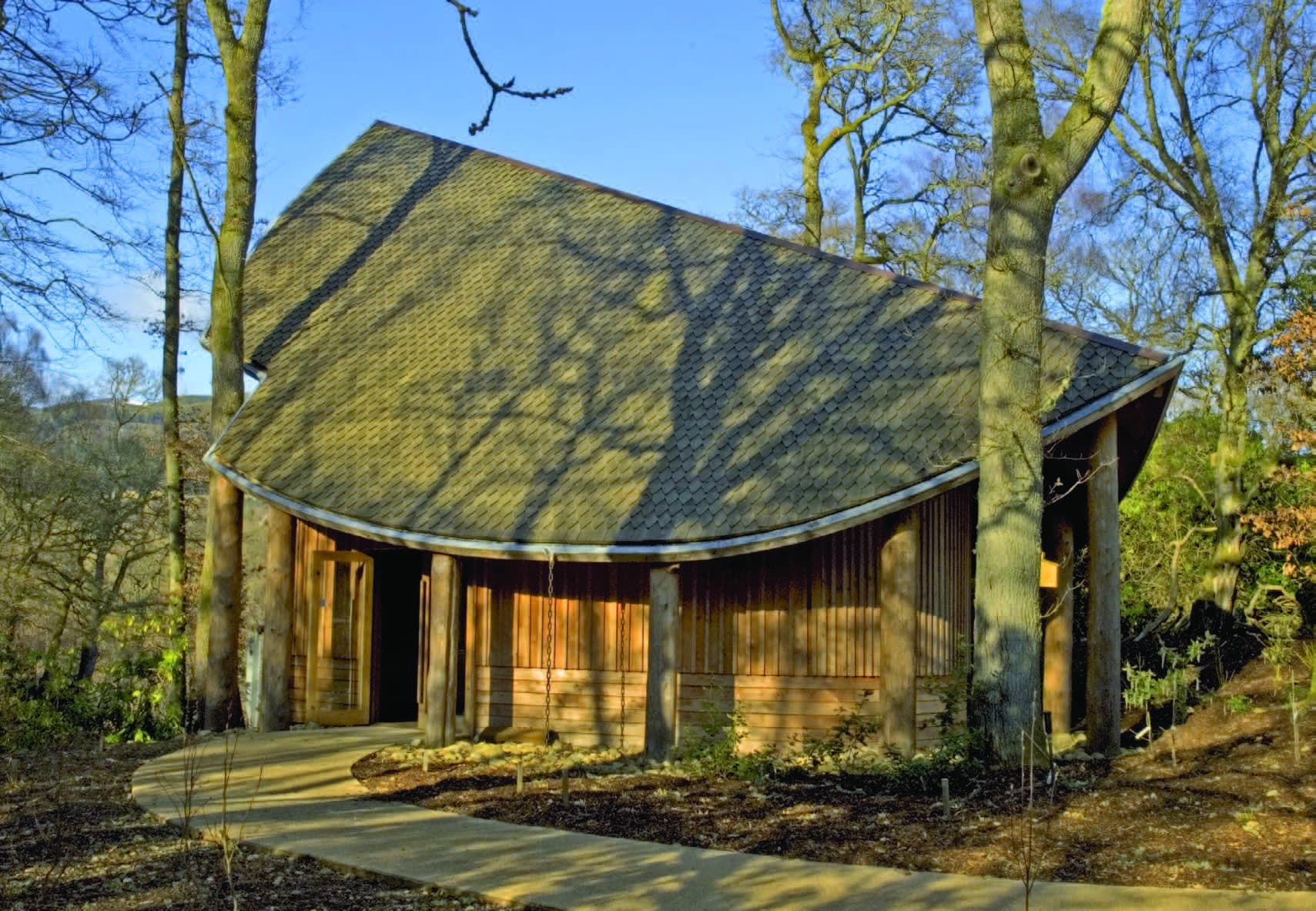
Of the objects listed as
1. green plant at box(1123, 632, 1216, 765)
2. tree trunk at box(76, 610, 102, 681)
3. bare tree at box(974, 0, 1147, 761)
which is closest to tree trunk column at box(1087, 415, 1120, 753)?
green plant at box(1123, 632, 1216, 765)

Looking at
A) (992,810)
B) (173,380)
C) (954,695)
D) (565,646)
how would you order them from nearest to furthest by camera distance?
1. (992,810)
2. (954,695)
3. (565,646)
4. (173,380)

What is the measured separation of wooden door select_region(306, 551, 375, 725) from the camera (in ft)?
56.0

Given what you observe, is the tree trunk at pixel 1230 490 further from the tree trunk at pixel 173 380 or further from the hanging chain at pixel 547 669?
the tree trunk at pixel 173 380

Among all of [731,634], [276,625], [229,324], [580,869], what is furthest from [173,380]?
[580,869]

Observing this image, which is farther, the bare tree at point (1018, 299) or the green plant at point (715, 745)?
the green plant at point (715, 745)

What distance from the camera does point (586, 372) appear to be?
15891 mm

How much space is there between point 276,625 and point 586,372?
4.77 meters

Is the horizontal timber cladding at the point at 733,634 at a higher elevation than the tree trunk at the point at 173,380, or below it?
below

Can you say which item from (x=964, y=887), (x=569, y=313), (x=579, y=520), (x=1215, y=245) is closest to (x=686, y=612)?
(x=579, y=520)

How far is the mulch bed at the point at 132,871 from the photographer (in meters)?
7.43

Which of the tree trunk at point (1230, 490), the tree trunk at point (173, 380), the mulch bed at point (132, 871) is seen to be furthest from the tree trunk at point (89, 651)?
the tree trunk at point (1230, 490)

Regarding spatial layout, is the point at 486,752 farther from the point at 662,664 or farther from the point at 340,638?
the point at 340,638

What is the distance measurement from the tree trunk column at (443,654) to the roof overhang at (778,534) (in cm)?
40

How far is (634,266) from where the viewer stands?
57.5ft
